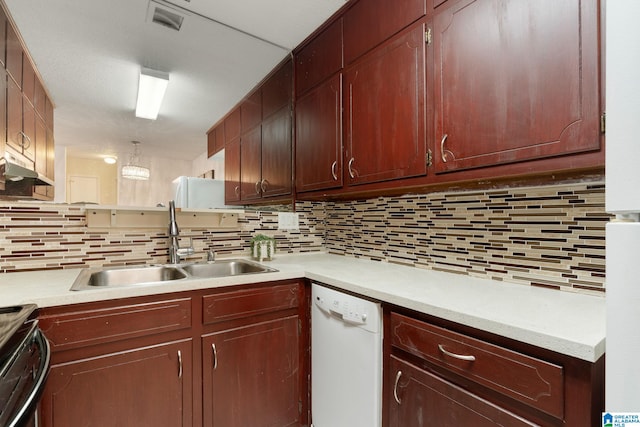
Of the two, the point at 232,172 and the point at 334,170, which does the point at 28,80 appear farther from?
the point at 334,170

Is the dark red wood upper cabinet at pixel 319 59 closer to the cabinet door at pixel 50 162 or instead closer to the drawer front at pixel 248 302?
the drawer front at pixel 248 302

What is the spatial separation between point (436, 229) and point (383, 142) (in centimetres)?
54

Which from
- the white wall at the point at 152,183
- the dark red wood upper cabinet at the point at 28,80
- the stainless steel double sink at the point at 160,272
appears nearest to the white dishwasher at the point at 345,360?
the stainless steel double sink at the point at 160,272

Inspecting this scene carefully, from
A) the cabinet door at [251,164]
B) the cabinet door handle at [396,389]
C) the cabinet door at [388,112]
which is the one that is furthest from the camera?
the cabinet door at [251,164]

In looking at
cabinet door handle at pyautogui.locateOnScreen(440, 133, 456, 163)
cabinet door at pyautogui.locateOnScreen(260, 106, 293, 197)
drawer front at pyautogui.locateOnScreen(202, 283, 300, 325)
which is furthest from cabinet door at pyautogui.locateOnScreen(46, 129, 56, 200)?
cabinet door handle at pyautogui.locateOnScreen(440, 133, 456, 163)

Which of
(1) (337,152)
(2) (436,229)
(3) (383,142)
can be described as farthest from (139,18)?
(2) (436,229)

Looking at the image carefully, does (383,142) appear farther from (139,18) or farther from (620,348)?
(139,18)

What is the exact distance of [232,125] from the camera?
227cm

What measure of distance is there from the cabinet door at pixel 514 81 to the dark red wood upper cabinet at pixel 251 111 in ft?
4.56

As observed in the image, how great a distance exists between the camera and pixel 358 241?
2154 mm

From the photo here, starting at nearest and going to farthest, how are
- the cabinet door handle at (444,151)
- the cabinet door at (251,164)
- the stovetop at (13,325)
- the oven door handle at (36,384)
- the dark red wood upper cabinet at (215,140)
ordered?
the oven door handle at (36,384) → the stovetop at (13,325) → the cabinet door handle at (444,151) → the dark red wood upper cabinet at (215,140) → the cabinet door at (251,164)

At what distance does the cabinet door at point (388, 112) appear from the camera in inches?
52.9

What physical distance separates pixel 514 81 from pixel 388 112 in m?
0.54

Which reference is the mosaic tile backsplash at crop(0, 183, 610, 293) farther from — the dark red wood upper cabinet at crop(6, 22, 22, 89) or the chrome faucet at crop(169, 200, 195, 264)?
the dark red wood upper cabinet at crop(6, 22, 22, 89)
